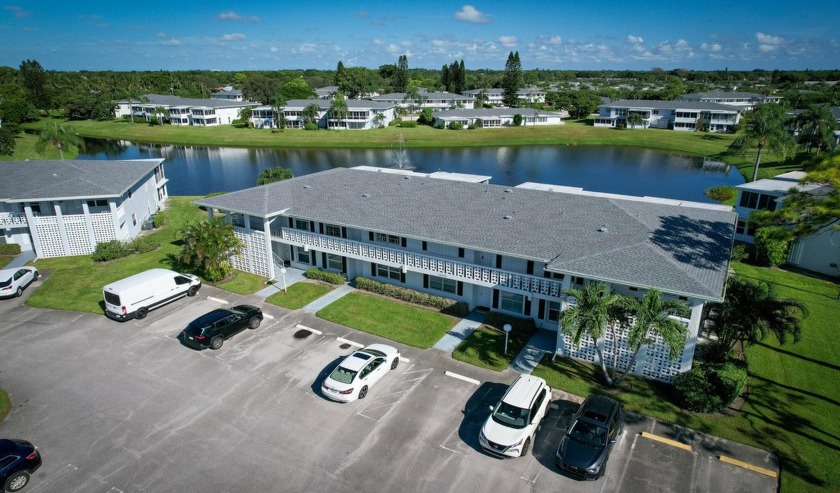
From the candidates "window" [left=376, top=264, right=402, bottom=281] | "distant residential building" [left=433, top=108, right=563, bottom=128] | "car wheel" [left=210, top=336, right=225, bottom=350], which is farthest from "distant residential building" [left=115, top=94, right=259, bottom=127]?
"car wheel" [left=210, top=336, right=225, bottom=350]

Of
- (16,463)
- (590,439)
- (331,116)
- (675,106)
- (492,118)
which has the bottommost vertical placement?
(590,439)

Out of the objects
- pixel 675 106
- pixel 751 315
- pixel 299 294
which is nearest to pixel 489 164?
pixel 299 294

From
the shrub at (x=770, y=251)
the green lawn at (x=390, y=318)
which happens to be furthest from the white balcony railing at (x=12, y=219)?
the shrub at (x=770, y=251)

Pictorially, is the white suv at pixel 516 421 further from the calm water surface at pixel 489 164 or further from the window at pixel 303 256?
the calm water surface at pixel 489 164

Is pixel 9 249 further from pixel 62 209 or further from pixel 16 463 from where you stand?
pixel 16 463

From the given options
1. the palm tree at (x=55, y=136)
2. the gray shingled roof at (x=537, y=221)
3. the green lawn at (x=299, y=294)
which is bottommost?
the green lawn at (x=299, y=294)

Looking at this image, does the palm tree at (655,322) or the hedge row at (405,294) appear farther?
the hedge row at (405,294)
